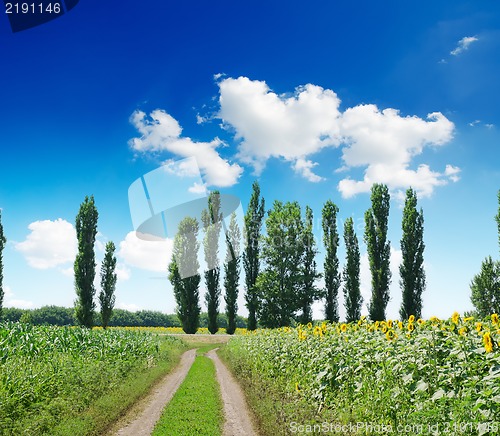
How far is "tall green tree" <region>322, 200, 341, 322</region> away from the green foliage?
16.0 m

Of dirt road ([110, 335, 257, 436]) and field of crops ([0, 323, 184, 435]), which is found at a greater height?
field of crops ([0, 323, 184, 435])

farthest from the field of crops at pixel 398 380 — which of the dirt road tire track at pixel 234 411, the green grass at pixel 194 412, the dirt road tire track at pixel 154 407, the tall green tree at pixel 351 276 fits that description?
the tall green tree at pixel 351 276

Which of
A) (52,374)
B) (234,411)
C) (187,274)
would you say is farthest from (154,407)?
(187,274)

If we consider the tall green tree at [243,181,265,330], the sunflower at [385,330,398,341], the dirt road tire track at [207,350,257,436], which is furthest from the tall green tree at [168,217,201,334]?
the sunflower at [385,330,398,341]

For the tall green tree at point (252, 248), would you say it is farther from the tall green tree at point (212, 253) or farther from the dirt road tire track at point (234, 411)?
the dirt road tire track at point (234, 411)

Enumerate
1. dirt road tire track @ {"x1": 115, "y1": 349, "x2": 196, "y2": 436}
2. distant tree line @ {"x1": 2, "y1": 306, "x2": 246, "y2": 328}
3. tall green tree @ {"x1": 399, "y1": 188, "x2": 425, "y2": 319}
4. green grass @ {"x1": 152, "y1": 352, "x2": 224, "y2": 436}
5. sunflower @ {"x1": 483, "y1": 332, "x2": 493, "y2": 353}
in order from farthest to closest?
distant tree line @ {"x1": 2, "y1": 306, "x2": 246, "y2": 328} → tall green tree @ {"x1": 399, "y1": 188, "x2": 425, "y2": 319} → dirt road tire track @ {"x1": 115, "y1": 349, "x2": 196, "y2": 436} → green grass @ {"x1": 152, "y1": 352, "x2": 224, "y2": 436} → sunflower @ {"x1": 483, "y1": 332, "x2": 493, "y2": 353}

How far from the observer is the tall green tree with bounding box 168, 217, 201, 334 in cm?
4594

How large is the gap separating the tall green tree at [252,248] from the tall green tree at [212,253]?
164 inches

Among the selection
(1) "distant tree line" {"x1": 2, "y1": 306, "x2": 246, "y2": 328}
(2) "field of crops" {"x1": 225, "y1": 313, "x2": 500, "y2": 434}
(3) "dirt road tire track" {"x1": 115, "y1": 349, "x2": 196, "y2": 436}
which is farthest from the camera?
(1) "distant tree line" {"x1": 2, "y1": 306, "x2": 246, "y2": 328}

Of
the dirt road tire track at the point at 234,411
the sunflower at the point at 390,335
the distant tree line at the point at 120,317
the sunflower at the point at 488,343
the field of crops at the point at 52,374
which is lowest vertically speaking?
the distant tree line at the point at 120,317

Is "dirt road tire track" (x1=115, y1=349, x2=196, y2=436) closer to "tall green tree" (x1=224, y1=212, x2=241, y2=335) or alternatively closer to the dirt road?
the dirt road

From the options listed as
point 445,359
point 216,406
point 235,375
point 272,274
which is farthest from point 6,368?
point 272,274

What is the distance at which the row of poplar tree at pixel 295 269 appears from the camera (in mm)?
38188

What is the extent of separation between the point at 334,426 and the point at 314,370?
3001 mm
